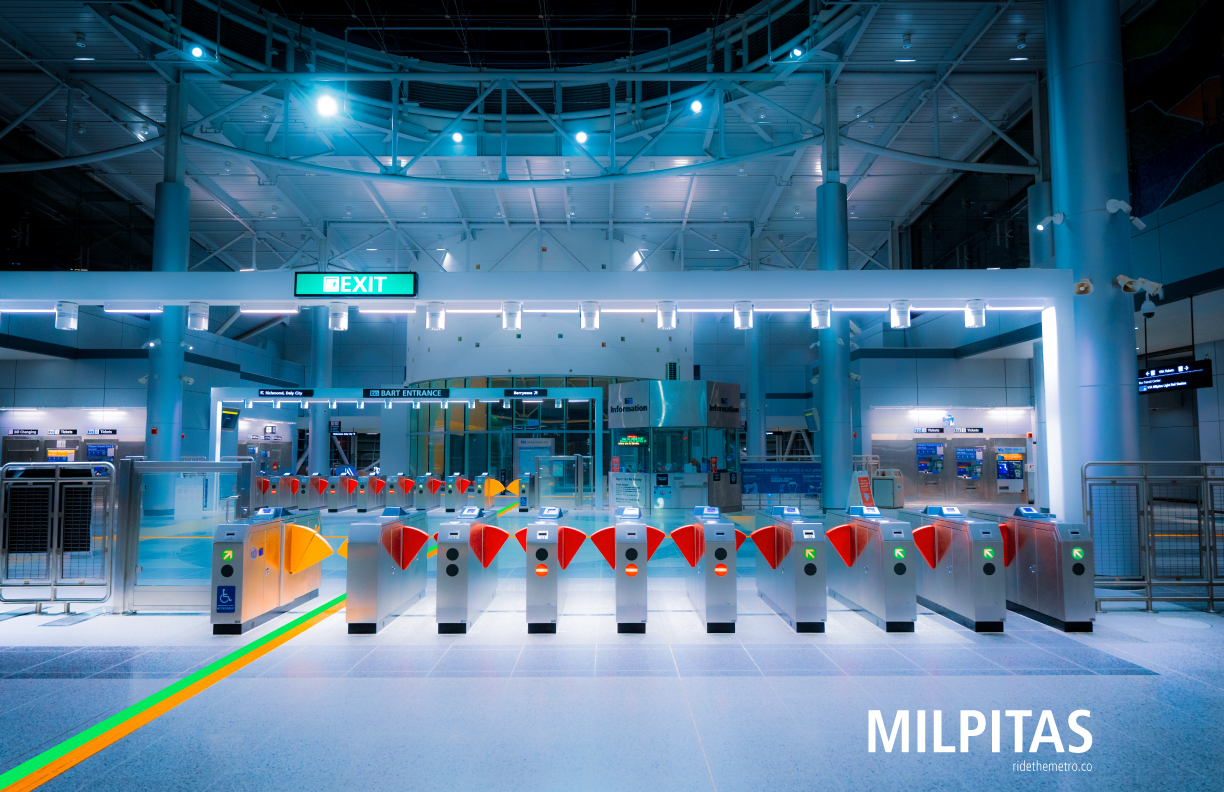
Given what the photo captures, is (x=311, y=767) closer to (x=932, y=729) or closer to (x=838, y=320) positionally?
(x=932, y=729)

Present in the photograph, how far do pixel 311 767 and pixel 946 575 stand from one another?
608 centimetres

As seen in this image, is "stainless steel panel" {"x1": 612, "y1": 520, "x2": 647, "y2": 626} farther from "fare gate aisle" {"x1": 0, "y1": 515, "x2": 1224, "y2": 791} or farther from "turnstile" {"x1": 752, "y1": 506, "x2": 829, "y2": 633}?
"turnstile" {"x1": 752, "y1": 506, "x2": 829, "y2": 633}

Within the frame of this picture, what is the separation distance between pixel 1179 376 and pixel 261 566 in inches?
647

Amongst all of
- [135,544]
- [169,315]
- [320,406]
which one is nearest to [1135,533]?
[135,544]

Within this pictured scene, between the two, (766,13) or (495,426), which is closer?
(766,13)

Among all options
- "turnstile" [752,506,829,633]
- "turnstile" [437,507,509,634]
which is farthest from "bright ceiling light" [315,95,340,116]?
"turnstile" [752,506,829,633]

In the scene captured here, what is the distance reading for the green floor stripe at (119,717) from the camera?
382 cm

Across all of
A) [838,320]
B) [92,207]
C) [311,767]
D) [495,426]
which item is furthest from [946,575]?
[92,207]

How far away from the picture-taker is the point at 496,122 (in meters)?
19.3

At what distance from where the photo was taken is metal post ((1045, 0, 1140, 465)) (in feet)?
27.5

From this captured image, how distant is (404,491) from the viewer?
20203 millimetres

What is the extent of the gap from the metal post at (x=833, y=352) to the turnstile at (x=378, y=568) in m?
12.4

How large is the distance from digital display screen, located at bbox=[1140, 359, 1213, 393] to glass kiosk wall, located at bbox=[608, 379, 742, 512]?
380 inches

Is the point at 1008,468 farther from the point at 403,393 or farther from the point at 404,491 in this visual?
the point at 403,393
